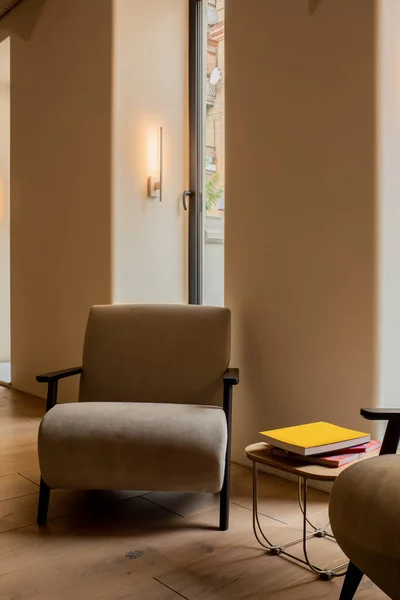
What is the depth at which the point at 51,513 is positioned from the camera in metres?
2.41

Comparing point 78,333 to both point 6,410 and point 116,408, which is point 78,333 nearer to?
point 6,410

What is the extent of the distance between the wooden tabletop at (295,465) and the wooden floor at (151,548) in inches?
13.6

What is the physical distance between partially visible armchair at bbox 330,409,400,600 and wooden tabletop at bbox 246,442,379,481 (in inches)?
7.2

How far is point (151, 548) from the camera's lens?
6.89 feet

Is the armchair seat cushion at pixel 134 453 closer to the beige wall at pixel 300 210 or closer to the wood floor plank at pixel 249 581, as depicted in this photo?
the wood floor plank at pixel 249 581

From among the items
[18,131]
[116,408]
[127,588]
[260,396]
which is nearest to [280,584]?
[127,588]

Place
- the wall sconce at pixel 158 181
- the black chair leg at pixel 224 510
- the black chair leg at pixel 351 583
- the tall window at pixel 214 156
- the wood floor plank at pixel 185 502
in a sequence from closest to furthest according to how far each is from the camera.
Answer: the black chair leg at pixel 351 583
the black chair leg at pixel 224 510
the wood floor plank at pixel 185 502
the tall window at pixel 214 156
the wall sconce at pixel 158 181

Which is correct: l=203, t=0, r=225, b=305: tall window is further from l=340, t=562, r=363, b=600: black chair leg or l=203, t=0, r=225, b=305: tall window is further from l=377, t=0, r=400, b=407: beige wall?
l=340, t=562, r=363, b=600: black chair leg

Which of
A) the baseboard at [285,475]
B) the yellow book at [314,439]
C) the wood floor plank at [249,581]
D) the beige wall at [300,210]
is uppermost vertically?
the beige wall at [300,210]

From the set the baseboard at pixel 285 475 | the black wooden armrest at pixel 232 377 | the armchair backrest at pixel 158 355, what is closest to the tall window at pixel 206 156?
the armchair backrest at pixel 158 355

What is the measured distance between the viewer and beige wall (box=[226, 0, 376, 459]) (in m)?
2.53

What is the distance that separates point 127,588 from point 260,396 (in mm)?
1294

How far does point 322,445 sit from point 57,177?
3.09 m

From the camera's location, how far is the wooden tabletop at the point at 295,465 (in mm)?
1759
